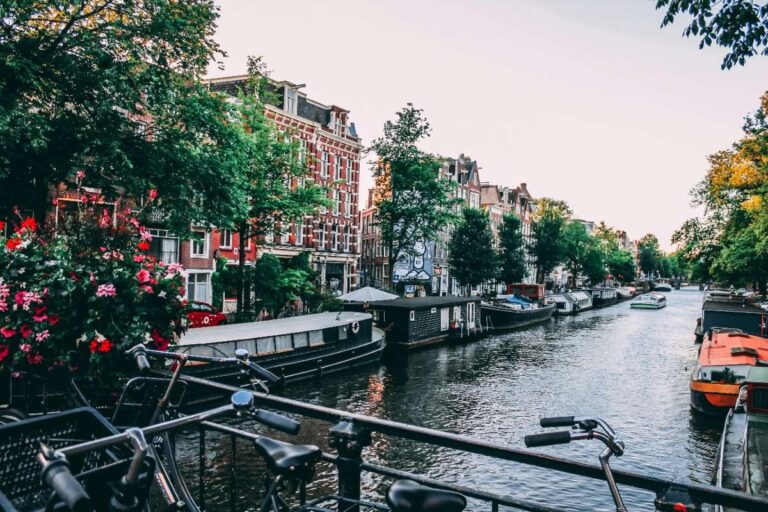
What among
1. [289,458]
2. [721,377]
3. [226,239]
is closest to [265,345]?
[721,377]

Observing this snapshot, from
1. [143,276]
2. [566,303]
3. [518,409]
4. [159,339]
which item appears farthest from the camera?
[566,303]

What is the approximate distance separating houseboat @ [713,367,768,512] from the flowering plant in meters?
6.53

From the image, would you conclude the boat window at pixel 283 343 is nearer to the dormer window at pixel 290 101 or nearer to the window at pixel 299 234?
the window at pixel 299 234

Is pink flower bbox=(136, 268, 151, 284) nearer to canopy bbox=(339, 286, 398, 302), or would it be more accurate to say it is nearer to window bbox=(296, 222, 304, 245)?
canopy bbox=(339, 286, 398, 302)

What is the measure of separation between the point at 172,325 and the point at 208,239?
98.9ft

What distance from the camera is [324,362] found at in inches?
879

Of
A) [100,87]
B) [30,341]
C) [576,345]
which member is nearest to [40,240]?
[30,341]

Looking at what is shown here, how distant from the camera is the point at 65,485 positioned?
75.9 inches

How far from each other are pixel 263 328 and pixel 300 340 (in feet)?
4.79

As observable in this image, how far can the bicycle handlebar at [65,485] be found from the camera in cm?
186

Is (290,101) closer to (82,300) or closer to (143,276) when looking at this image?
(143,276)

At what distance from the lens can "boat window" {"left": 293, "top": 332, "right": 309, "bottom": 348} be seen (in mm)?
21234

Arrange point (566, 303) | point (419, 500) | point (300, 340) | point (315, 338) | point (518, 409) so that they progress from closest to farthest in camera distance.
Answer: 1. point (419, 500)
2. point (518, 409)
3. point (300, 340)
4. point (315, 338)
5. point (566, 303)

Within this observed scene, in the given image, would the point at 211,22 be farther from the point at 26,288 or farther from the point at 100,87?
the point at 26,288
